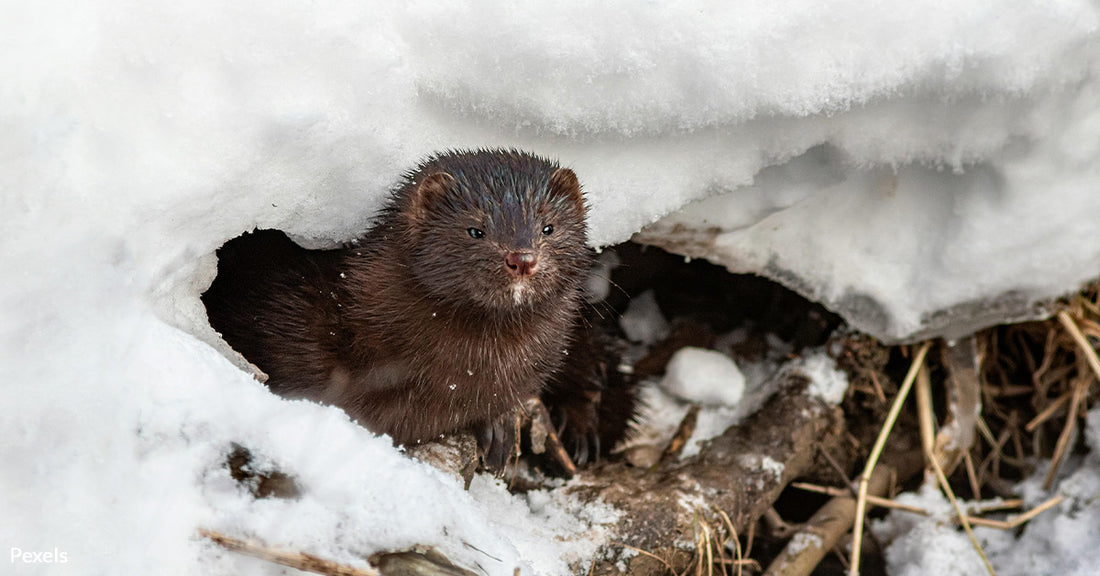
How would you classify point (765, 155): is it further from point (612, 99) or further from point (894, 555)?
point (894, 555)

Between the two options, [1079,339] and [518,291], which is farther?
[1079,339]

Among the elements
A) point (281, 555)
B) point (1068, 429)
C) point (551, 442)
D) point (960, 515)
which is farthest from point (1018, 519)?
point (281, 555)

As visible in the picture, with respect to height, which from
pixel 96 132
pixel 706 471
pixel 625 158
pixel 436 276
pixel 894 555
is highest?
pixel 625 158

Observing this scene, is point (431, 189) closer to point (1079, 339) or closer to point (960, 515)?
point (960, 515)

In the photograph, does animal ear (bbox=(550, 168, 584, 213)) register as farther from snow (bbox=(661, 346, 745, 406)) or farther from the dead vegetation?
snow (bbox=(661, 346, 745, 406))

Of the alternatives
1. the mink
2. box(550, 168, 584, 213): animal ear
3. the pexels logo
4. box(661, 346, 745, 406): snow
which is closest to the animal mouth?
the mink

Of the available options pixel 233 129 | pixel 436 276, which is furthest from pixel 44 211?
pixel 436 276

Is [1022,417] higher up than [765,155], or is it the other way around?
[765,155]
